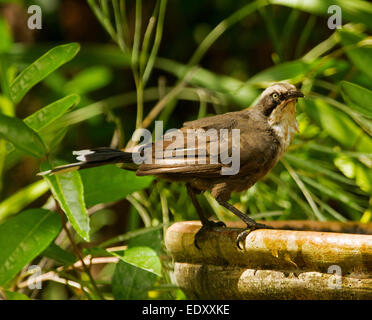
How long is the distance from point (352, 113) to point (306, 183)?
379mm

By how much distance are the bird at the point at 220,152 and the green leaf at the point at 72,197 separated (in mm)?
19

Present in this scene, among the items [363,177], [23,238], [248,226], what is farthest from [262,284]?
[363,177]

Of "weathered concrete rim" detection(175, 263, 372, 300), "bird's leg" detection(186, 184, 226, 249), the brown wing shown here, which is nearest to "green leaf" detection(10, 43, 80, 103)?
the brown wing

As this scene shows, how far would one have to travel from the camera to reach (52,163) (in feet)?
4.00

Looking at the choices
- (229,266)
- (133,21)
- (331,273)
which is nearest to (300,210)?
(229,266)

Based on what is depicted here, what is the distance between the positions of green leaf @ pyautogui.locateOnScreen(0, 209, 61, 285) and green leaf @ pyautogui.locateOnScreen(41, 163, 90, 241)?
0.15 meters

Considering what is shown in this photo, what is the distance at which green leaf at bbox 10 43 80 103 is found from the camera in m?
1.29

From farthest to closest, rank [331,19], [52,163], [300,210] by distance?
[300,210] < [331,19] < [52,163]

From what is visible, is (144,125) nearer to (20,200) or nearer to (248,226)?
(20,200)

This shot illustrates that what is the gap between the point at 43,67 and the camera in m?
1.30

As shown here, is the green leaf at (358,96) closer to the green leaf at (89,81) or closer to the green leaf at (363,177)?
the green leaf at (363,177)

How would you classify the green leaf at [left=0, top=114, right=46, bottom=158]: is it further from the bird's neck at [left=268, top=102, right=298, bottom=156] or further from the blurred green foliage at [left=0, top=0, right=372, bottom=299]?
the bird's neck at [left=268, top=102, right=298, bottom=156]
